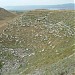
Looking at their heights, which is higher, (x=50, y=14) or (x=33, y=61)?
(x=50, y=14)

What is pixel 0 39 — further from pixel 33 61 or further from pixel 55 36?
pixel 33 61

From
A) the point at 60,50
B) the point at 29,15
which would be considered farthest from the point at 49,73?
the point at 29,15

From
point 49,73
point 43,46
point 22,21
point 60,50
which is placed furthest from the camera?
point 22,21

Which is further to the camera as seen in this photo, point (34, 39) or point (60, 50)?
point (34, 39)

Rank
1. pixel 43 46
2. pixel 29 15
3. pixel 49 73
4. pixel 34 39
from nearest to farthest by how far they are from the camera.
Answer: pixel 49 73, pixel 43 46, pixel 34 39, pixel 29 15

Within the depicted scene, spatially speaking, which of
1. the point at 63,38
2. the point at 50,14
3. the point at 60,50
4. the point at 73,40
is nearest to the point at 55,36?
the point at 63,38

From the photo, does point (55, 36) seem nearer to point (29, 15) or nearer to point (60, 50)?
point (60, 50)
